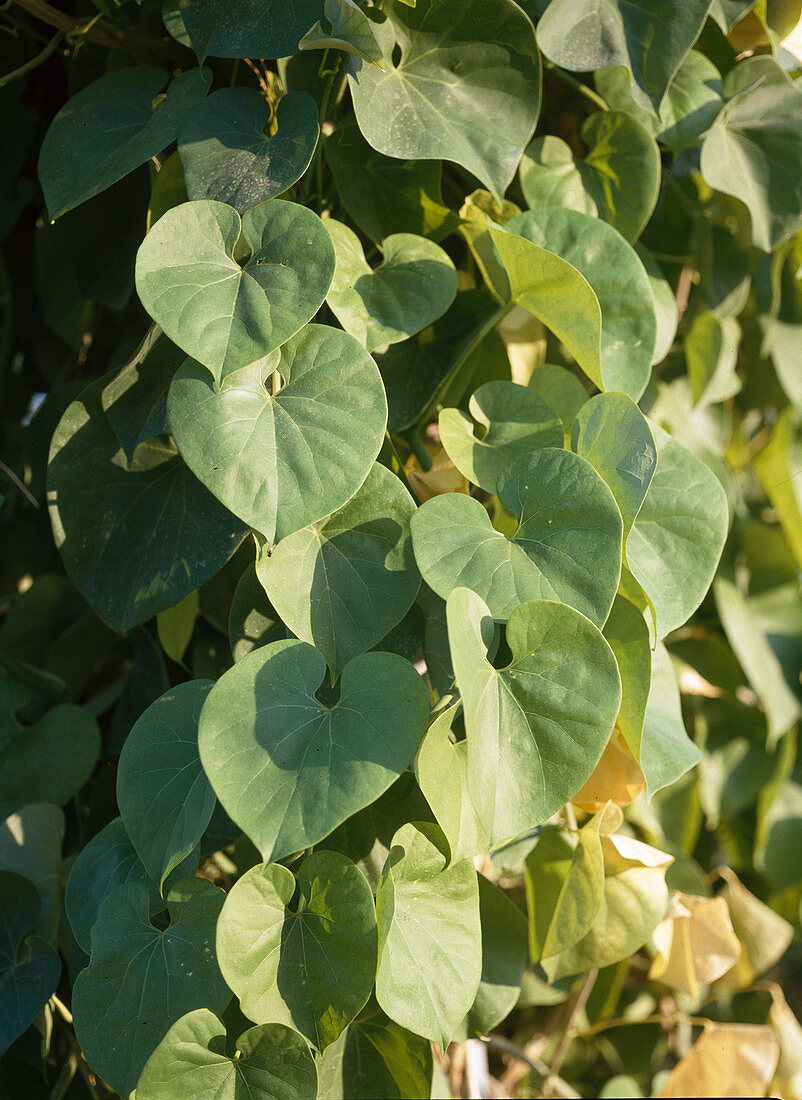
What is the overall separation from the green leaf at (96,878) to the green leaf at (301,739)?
105mm

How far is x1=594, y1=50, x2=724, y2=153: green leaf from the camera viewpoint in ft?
2.01

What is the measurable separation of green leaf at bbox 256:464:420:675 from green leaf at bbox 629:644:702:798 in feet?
0.53

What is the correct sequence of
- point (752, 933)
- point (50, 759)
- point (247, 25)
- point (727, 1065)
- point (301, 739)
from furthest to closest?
point (752, 933), point (727, 1065), point (50, 759), point (247, 25), point (301, 739)

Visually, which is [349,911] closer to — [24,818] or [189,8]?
[24,818]

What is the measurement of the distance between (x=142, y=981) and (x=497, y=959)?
24 cm

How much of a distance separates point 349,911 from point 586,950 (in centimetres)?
25

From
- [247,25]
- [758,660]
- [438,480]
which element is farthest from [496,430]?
[758,660]

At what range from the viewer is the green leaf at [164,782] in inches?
14.8

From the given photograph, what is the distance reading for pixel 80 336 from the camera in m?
0.70

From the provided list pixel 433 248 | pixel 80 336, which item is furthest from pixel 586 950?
pixel 80 336

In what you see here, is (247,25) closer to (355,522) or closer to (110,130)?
(110,130)

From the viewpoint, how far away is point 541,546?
0.41 meters

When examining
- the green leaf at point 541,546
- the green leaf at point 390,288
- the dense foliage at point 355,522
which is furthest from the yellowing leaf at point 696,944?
the green leaf at point 390,288

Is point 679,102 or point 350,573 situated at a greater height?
point 679,102
